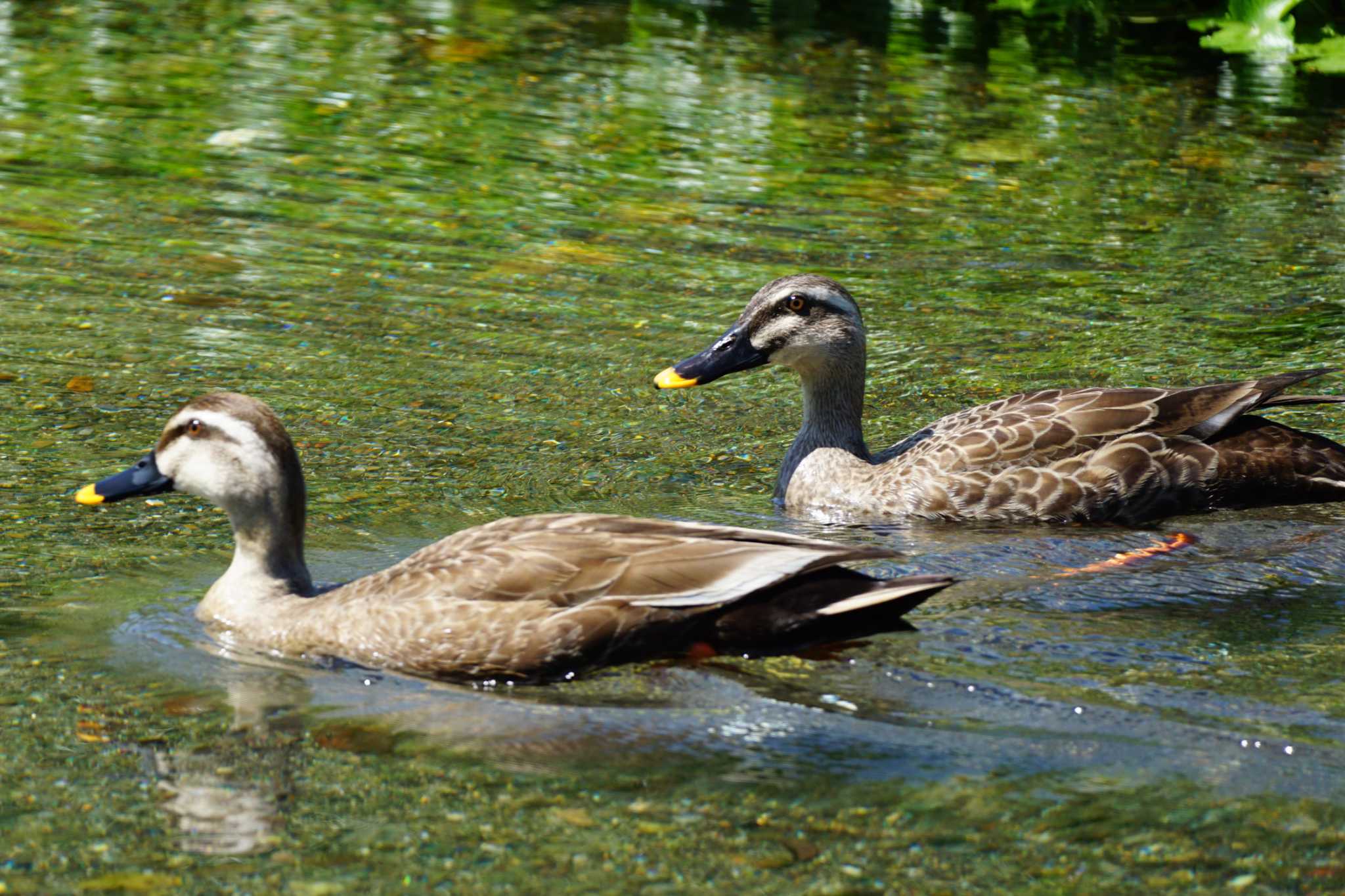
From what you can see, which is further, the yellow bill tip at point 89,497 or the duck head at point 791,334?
the duck head at point 791,334

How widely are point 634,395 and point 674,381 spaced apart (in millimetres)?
997

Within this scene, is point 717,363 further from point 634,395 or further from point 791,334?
point 634,395

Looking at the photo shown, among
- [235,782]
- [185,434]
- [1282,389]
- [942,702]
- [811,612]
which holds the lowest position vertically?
[235,782]

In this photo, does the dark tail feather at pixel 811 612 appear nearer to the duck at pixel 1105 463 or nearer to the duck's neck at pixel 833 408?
the duck at pixel 1105 463

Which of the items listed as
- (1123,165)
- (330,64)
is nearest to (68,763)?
(1123,165)

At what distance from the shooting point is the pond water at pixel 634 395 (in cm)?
571

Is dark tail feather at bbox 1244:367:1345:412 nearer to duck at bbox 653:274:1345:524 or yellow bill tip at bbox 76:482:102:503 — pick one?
duck at bbox 653:274:1345:524

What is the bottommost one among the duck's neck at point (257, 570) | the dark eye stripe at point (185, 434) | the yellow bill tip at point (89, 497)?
the duck's neck at point (257, 570)

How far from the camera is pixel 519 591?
6926mm

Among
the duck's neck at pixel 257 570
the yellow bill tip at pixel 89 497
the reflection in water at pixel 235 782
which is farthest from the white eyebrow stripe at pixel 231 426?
the reflection in water at pixel 235 782

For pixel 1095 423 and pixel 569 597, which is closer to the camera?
pixel 569 597

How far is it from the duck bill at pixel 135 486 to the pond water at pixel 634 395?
1.33ft

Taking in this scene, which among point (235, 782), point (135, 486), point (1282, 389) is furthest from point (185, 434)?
point (1282, 389)

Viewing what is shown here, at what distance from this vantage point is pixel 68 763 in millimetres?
6090
